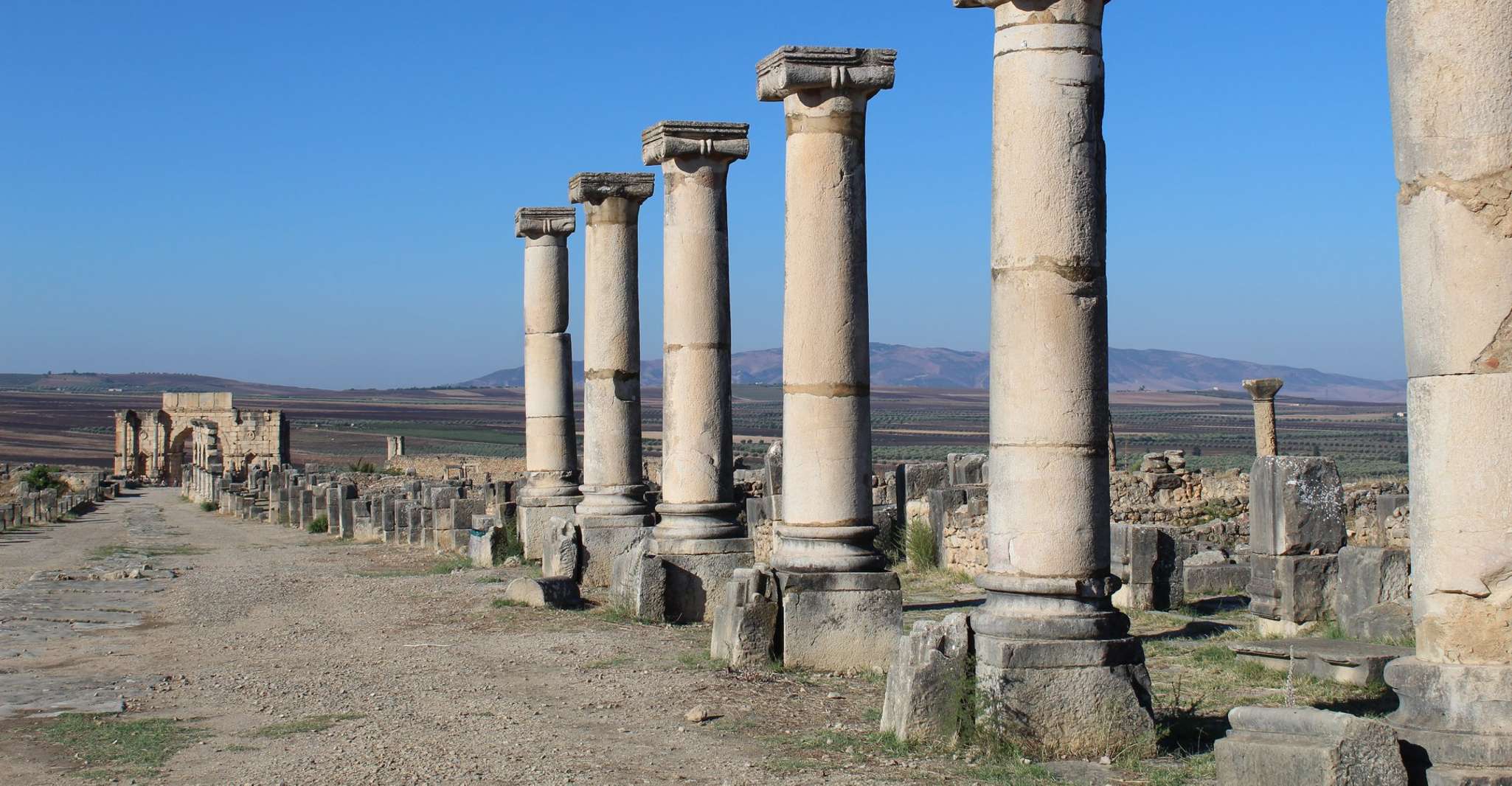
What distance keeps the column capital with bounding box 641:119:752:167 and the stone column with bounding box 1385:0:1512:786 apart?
26.6 ft

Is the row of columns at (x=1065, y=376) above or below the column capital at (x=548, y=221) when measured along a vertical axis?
below

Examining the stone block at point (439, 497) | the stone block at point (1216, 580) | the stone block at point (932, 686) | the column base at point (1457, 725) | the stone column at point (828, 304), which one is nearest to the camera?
the column base at point (1457, 725)

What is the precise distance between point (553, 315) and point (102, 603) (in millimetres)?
6543

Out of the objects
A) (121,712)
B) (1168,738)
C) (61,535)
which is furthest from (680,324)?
(61,535)

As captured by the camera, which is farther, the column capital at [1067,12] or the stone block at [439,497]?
the stone block at [439,497]

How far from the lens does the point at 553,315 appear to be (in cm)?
2052

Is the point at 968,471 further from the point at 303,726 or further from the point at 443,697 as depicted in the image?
the point at 303,726

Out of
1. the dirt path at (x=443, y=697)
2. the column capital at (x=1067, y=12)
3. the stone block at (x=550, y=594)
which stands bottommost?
the dirt path at (x=443, y=697)

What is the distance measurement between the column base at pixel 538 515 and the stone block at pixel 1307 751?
43.6ft

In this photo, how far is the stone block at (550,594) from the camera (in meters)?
15.0

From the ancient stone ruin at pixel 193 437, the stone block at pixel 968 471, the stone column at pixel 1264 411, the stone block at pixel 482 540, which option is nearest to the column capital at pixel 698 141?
the stone block at pixel 482 540

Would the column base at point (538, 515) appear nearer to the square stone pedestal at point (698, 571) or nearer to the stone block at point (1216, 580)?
the square stone pedestal at point (698, 571)

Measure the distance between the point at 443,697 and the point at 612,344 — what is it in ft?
25.0

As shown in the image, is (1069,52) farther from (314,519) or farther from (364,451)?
(364,451)
